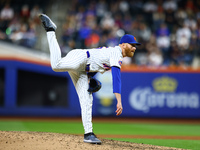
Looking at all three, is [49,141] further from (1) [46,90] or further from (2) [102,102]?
(1) [46,90]

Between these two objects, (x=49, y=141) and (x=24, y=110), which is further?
(x=24, y=110)

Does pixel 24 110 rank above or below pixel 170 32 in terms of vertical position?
below

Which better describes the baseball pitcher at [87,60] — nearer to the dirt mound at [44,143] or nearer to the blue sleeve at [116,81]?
the blue sleeve at [116,81]

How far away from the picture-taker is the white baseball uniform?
5.04 m

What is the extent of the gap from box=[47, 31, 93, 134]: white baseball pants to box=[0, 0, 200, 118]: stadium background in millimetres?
6549

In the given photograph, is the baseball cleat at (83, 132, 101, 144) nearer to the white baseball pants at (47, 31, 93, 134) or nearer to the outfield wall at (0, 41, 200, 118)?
the white baseball pants at (47, 31, 93, 134)

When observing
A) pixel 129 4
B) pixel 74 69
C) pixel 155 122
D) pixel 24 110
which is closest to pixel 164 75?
pixel 155 122

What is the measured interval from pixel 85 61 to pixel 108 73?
6.79 meters

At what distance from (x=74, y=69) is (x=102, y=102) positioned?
7021mm

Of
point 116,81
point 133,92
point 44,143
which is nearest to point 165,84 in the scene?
point 133,92

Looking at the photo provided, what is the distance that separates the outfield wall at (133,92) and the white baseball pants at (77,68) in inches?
256

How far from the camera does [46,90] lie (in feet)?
42.0

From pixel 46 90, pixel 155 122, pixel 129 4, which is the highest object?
pixel 129 4

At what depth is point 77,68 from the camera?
5.14m
